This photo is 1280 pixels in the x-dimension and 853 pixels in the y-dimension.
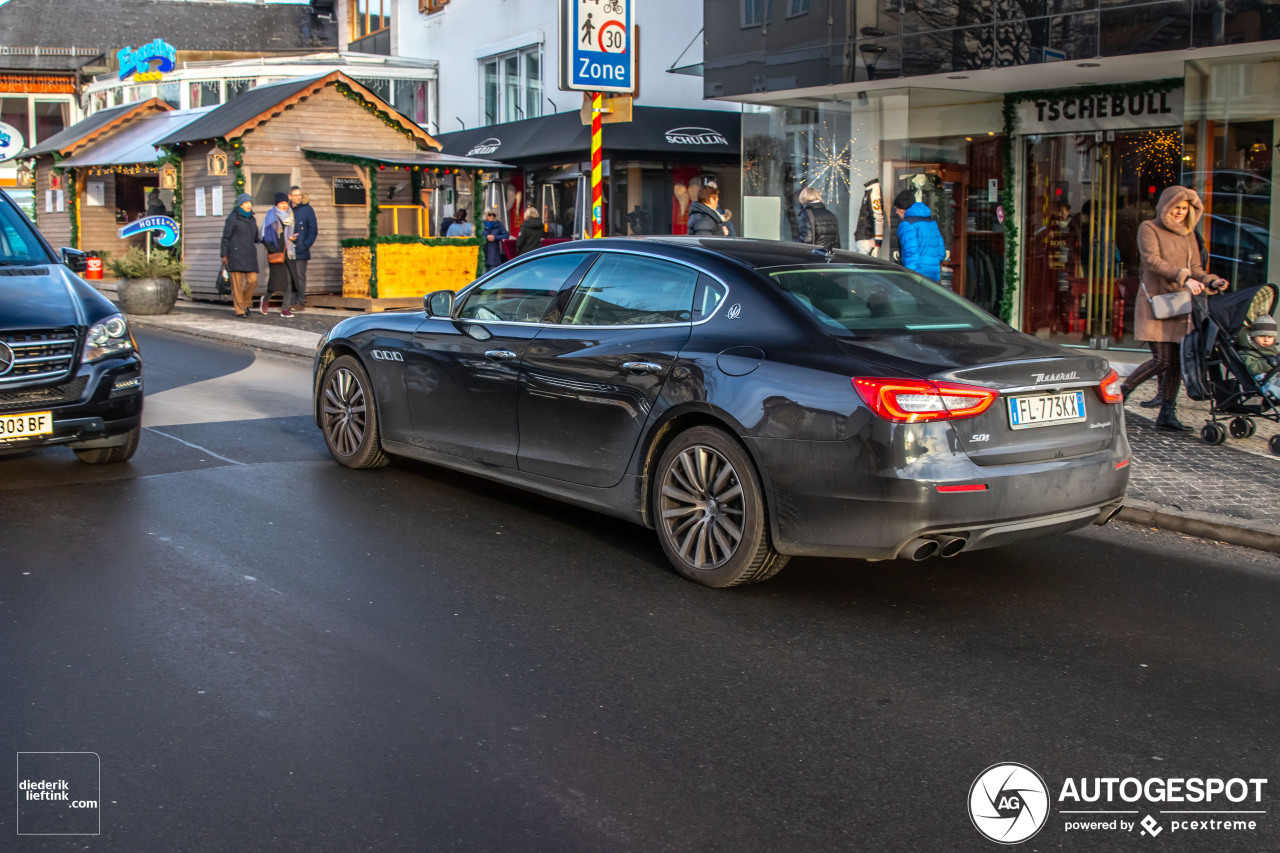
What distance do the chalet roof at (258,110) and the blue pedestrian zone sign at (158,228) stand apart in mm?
1540

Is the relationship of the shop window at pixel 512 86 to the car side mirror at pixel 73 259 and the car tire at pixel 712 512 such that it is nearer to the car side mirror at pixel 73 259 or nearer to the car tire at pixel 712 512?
the car side mirror at pixel 73 259

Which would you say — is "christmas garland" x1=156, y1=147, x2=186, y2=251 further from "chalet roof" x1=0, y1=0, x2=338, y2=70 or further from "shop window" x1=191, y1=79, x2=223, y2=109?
"chalet roof" x1=0, y1=0, x2=338, y2=70

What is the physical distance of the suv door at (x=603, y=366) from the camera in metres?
6.13

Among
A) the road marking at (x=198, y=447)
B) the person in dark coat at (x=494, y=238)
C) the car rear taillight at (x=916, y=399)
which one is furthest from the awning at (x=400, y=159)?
the car rear taillight at (x=916, y=399)

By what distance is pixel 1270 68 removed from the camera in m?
13.6

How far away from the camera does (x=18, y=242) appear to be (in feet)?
29.3

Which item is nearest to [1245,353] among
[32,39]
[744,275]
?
[744,275]

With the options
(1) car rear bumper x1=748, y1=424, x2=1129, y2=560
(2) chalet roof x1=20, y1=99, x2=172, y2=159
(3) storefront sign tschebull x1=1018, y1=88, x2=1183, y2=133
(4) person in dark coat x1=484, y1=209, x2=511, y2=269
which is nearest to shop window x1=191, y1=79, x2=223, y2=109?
(2) chalet roof x1=20, y1=99, x2=172, y2=159

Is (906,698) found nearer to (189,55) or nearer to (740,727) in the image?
(740,727)

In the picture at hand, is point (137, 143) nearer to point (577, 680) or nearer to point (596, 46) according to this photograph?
point (596, 46)

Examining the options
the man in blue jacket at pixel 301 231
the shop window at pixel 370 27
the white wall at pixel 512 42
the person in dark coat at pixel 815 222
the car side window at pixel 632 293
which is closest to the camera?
the car side window at pixel 632 293

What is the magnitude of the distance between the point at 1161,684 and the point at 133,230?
23877 mm

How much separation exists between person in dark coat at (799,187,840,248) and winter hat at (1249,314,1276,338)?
5523mm

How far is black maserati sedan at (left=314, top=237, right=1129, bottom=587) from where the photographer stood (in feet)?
17.2
